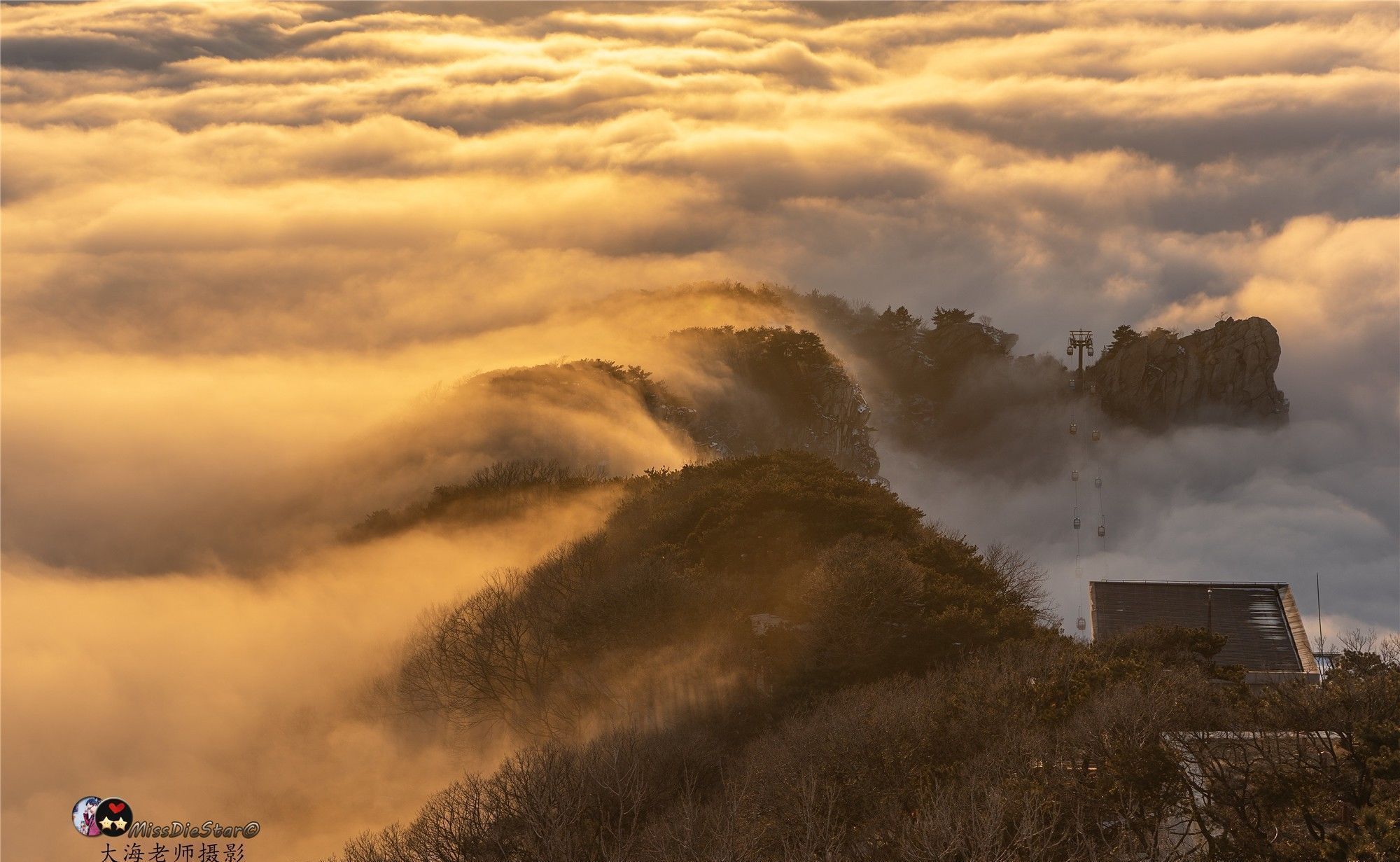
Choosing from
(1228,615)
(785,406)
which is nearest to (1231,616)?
(1228,615)

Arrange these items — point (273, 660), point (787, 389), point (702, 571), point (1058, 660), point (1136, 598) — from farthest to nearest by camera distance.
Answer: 1. point (787, 389)
2. point (273, 660)
3. point (1136, 598)
4. point (702, 571)
5. point (1058, 660)

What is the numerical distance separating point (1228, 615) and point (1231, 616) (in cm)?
21

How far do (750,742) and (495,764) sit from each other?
54.6 feet

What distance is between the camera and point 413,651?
8681cm

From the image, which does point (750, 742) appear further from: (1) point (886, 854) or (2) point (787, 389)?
(2) point (787, 389)

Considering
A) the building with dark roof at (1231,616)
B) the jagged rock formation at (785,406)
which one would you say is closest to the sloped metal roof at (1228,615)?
the building with dark roof at (1231,616)

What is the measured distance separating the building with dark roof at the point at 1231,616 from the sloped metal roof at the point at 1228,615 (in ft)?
0.13

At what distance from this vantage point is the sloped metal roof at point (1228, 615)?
76.4m

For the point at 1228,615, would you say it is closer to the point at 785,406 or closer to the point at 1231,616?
the point at 1231,616

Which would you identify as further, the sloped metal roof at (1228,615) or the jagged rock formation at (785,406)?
the jagged rock formation at (785,406)

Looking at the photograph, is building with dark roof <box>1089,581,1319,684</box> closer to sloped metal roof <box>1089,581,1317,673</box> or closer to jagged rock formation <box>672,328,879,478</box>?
sloped metal roof <box>1089,581,1317,673</box>

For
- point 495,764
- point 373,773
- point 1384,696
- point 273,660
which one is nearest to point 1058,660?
point 1384,696

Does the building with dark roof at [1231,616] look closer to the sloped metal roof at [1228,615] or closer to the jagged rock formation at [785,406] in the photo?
the sloped metal roof at [1228,615]

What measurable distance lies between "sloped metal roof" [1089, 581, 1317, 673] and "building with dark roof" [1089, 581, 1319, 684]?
4 centimetres
